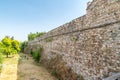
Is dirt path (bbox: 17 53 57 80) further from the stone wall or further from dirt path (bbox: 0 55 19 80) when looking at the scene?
the stone wall

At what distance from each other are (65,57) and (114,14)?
5332 mm

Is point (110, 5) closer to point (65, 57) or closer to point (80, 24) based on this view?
point (80, 24)

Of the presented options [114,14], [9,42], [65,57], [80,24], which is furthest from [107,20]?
[9,42]

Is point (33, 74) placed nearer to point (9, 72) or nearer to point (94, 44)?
point (9, 72)

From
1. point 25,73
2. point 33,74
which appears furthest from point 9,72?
point 33,74

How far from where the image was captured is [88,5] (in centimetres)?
746

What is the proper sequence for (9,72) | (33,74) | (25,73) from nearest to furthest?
1. (33,74)
2. (25,73)
3. (9,72)

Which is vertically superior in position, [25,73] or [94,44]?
[94,44]

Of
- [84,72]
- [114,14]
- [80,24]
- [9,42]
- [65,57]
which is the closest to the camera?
[114,14]

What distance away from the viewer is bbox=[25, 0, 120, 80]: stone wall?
5.38m

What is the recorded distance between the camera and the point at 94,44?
665cm

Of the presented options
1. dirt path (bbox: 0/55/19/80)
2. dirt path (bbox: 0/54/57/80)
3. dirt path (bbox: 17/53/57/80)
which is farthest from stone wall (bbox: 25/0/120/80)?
dirt path (bbox: 0/55/19/80)

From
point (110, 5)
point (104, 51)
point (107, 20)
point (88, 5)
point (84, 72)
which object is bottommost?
point (84, 72)

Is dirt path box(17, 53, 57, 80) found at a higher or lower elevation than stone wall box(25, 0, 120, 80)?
lower
